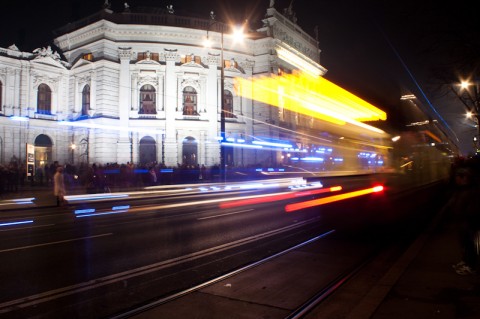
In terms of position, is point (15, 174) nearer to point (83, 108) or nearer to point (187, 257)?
point (83, 108)

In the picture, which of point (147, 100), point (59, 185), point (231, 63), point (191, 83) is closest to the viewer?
point (59, 185)

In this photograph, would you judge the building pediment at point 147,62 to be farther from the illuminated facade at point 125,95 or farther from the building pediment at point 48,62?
the building pediment at point 48,62

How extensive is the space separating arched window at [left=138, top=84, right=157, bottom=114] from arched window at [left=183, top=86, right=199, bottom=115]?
3.22 m

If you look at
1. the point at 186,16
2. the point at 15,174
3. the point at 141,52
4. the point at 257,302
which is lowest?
the point at 257,302

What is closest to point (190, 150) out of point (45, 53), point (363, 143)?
point (45, 53)

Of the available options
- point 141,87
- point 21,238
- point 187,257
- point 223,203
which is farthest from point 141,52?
point 187,257

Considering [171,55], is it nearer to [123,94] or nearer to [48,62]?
[123,94]

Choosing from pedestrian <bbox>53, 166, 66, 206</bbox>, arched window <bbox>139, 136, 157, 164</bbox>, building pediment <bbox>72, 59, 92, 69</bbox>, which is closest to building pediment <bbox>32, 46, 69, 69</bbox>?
building pediment <bbox>72, 59, 92, 69</bbox>

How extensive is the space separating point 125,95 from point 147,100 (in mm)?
2223

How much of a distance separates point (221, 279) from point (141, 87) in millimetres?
35871

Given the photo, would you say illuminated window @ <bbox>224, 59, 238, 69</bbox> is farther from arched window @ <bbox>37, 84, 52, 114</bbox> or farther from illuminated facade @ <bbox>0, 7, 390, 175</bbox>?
arched window @ <bbox>37, 84, 52, 114</bbox>

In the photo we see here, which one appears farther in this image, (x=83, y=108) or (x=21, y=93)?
(x=83, y=108)

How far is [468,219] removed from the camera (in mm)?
6598

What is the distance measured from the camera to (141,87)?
1572 inches
